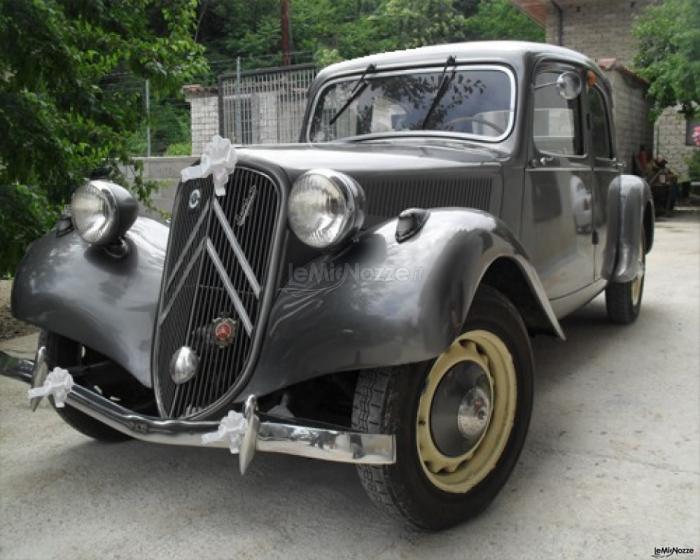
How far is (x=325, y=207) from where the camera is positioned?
2350 millimetres

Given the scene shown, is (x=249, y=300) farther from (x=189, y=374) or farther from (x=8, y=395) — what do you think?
(x=8, y=395)

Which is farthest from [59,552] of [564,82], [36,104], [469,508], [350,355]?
[564,82]

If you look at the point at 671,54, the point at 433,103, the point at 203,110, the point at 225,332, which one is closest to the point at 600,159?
the point at 433,103

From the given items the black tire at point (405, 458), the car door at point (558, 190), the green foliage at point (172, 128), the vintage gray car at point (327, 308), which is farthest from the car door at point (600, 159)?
the green foliage at point (172, 128)

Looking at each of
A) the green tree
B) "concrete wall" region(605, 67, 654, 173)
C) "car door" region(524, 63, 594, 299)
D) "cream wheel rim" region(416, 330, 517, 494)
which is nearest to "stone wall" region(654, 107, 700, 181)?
"concrete wall" region(605, 67, 654, 173)

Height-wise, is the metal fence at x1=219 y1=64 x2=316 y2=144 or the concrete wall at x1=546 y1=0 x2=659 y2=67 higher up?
the concrete wall at x1=546 y1=0 x2=659 y2=67

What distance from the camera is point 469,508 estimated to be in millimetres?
2518

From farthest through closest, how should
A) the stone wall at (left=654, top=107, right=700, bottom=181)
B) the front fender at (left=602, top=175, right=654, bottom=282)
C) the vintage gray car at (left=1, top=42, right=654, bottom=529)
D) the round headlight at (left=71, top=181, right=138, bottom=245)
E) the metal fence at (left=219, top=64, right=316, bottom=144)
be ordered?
1. the stone wall at (left=654, top=107, right=700, bottom=181)
2. the metal fence at (left=219, top=64, right=316, bottom=144)
3. the front fender at (left=602, top=175, right=654, bottom=282)
4. the round headlight at (left=71, top=181, right=138, bottom=245)
5. the vintage gray car at (left=1, top=42, right=654, bottom=529)

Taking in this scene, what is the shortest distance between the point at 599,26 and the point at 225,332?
66.2 feet

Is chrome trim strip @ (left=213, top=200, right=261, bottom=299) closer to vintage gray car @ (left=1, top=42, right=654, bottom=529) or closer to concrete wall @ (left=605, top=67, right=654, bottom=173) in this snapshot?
vintage gray car @ (left=1, top=42, right=654, bottom=529)

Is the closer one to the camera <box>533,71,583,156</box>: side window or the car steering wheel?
the car steering wheel

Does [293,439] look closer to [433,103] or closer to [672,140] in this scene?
[433,103]

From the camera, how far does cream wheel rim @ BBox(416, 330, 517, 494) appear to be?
2.43 m

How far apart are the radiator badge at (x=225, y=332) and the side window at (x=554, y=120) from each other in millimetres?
2004
